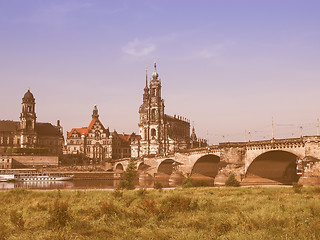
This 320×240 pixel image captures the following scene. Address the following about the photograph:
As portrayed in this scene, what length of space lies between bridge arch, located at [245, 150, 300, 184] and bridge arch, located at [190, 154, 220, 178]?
52.3 ft

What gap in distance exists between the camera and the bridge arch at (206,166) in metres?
79.5

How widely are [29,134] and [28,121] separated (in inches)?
192

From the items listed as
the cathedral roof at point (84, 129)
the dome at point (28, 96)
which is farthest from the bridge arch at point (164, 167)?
the dome at point (28, 96)

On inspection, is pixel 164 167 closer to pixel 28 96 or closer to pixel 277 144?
pixel 277 144

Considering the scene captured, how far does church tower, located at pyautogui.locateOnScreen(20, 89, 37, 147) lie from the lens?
130m

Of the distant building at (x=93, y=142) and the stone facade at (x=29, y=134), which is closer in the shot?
the stone facade at (x=29, y=134)

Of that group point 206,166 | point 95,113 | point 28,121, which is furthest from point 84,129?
point 206,166

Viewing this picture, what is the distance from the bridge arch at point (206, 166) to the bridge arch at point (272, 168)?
15.9 metres

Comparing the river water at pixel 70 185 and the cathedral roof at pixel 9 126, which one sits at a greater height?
the cathedral roof at pixel 9 126

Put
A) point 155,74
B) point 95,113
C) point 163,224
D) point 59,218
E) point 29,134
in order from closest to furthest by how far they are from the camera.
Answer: point 59,218
point 163,224
point 29,134
point 95,113
point 155,74

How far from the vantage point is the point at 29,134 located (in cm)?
13062

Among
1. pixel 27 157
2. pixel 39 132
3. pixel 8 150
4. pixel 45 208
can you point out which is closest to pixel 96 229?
pixel 45 208

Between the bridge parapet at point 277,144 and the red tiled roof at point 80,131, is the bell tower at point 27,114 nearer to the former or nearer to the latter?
the red tiled roof at point 80,131

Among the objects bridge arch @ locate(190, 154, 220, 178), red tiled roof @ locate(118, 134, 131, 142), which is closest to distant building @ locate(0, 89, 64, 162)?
red tiled roof @ locate(118, 134, 131, 142)
